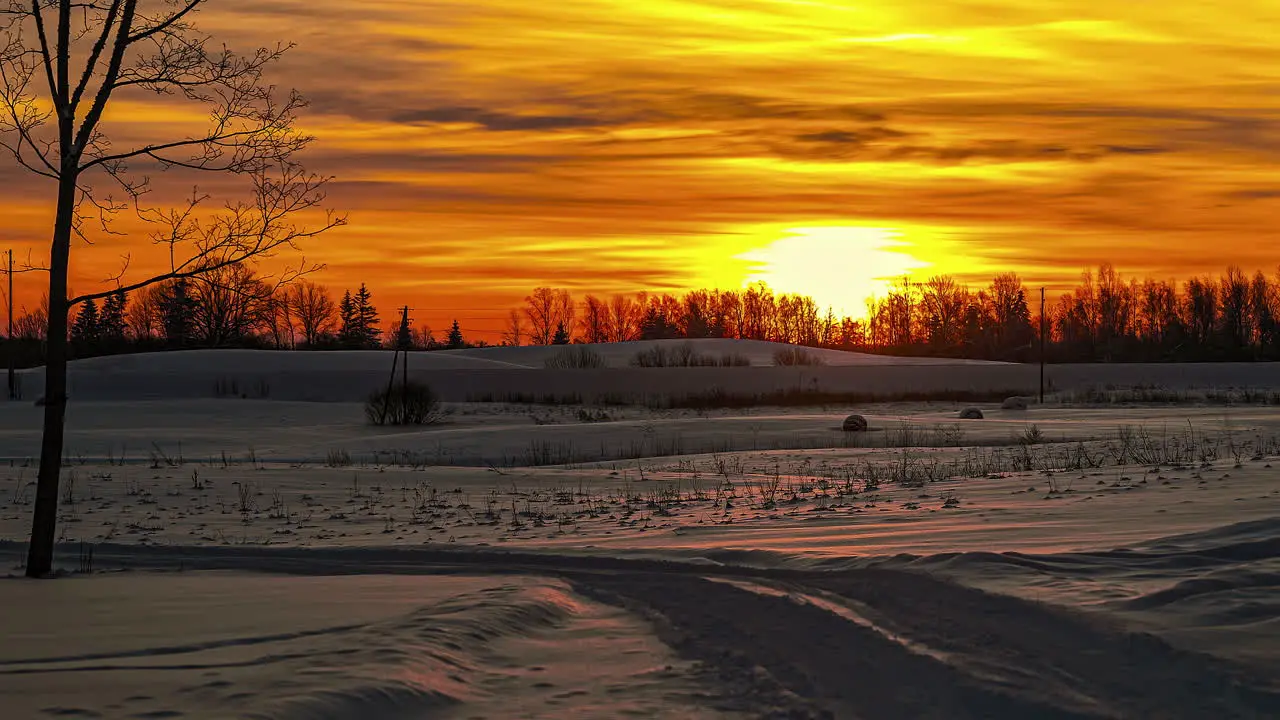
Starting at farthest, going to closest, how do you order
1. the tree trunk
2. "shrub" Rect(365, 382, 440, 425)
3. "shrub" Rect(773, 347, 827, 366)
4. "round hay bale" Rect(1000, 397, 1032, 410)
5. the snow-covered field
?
"shrub" Rect(773, 347, 827, 366), "round hay bale" Rect(1000, 397, 1032, 410), "shrub" Rect(365, 382, 440, 425), the tree trunk, the snow-covered field

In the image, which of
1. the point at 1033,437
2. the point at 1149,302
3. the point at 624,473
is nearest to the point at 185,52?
the point at 624,473

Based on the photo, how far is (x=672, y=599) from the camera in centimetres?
848

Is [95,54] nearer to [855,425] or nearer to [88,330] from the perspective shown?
[855,425]

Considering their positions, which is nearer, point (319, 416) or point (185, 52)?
point (185, 52)

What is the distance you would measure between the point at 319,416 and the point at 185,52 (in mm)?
38663

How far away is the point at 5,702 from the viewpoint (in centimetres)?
575

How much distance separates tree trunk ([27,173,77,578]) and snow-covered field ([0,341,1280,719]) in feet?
1.59

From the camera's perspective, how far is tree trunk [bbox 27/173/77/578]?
1007 centimetres

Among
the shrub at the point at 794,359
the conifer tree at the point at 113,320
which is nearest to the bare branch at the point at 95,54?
the shrub at the point at 794,359

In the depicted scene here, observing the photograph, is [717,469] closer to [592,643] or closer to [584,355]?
[592,643]

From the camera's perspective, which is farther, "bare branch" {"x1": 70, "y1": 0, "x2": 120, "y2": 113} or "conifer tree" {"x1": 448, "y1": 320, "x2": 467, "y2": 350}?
"conifer tree" {"x1": 448, "y1": 320, "x2": 467, "y2": 350}

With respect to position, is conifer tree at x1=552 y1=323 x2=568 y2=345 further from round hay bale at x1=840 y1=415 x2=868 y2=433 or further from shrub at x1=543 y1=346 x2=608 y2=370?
round hay bale at x1=840 y1=415 x2=868 y2=433

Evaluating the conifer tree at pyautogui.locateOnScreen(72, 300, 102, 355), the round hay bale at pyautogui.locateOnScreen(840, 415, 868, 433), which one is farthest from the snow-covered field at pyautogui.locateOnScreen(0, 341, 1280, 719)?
the conifer tree at pyautogui.locateOnScreen(72, 300, 102, 355)

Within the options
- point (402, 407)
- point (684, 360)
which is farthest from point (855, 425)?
point (684, 360)
